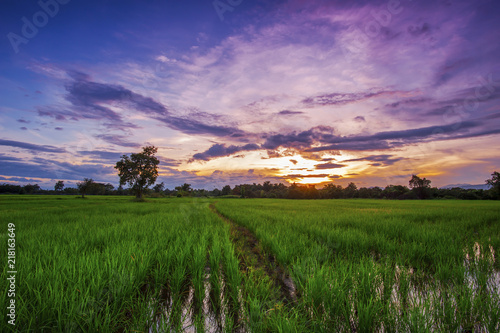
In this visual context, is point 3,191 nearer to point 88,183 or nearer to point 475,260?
point 88,183

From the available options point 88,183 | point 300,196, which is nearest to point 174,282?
point 88,183

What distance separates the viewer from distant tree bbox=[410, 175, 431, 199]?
187ft

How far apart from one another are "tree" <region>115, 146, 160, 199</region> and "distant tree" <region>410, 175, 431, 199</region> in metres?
70.2

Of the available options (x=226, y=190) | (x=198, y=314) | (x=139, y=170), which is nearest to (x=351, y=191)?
(x=226, y=190)

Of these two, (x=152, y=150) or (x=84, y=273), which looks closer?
(x=84, y=273)

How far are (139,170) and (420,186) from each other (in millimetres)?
79010

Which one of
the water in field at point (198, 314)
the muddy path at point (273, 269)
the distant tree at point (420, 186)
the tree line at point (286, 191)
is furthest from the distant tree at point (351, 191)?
the water in field at point (198, 314)

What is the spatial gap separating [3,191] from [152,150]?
59.6m

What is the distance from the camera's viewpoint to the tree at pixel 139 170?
33.7 meters

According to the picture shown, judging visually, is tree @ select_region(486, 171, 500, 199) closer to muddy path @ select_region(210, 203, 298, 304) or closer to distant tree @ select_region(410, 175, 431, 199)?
distant tree @ select_region(410, 175, 431, 199)

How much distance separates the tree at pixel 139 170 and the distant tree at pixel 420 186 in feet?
230

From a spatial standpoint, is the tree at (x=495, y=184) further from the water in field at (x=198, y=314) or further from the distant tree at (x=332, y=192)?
the water in field at (x=198, y=314)

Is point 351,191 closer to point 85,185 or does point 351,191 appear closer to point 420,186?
point 420,186

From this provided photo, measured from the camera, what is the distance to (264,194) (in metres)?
83.4
